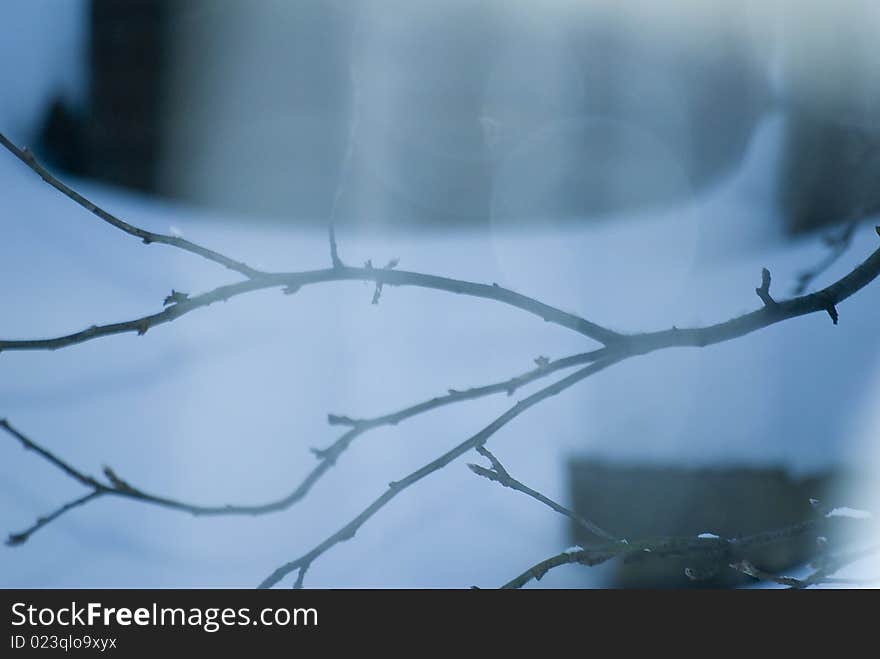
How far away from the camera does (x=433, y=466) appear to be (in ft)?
2.30

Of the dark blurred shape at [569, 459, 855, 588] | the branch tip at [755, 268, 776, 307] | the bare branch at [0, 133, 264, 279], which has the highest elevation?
the dark blurred shape at [569, 459, 855, 588]

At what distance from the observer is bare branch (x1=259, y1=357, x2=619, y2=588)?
0.67 m

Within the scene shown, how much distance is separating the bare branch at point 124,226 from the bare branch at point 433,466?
10.7 inches

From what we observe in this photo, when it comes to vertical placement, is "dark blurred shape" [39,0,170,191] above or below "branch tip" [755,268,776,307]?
above

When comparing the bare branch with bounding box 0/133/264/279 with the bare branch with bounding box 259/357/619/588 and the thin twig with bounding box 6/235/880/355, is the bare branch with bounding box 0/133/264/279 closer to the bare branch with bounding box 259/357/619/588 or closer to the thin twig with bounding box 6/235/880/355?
the thin twig with bounding box 6/235/880/355

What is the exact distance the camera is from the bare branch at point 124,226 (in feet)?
2.14

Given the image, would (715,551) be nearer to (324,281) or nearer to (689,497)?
(324,281)

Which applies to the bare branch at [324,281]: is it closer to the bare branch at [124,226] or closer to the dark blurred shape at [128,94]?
the bare branch at [124,226]

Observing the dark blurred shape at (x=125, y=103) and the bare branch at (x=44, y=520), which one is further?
the dark blurred shape at (x=125, y=103)

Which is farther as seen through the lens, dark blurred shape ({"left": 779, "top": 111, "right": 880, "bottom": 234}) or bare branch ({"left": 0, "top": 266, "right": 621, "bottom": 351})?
dark blurred shape ({"left": 779, "top": 111, "right": 880, "bottom": 234})

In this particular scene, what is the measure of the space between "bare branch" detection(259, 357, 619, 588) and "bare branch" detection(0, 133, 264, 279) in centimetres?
27

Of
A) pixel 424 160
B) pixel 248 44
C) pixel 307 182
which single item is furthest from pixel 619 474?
pixel 248 44

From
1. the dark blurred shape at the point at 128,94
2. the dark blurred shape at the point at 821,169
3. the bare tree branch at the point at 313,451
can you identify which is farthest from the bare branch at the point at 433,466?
the dark blurred shape at the point at 128,94

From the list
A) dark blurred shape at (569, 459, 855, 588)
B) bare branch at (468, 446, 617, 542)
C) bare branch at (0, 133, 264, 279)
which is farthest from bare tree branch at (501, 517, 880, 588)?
dark blurred shape at (569, 459, 855, 588)
